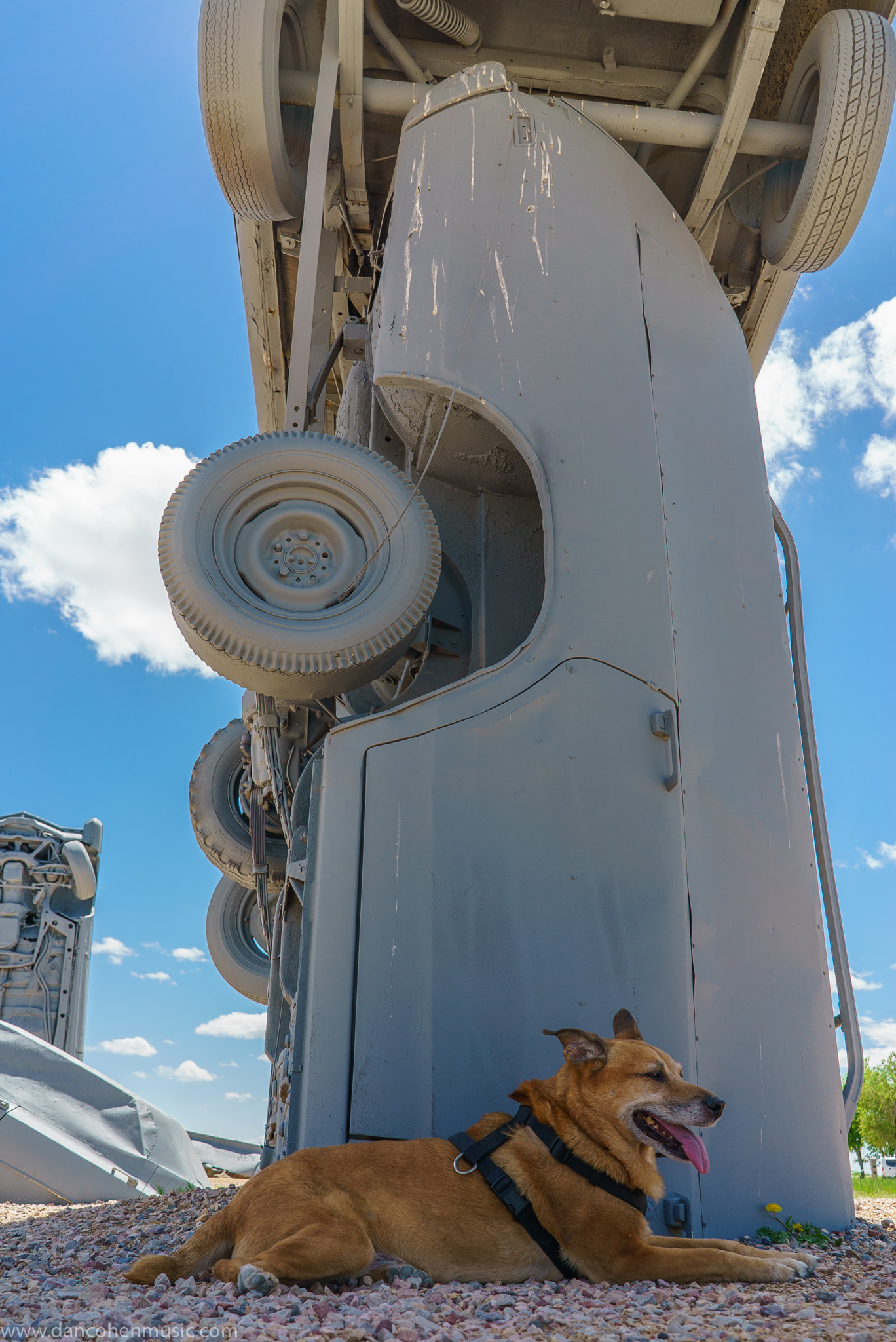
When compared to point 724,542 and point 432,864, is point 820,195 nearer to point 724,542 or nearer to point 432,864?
point 724,542

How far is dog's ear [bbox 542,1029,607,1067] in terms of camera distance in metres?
3.83

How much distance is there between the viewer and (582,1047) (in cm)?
384

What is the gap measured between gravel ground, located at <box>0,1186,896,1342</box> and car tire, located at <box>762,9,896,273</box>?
6.55 m

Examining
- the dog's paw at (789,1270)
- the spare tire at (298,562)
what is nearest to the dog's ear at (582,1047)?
the dog's paw at (789,1270)

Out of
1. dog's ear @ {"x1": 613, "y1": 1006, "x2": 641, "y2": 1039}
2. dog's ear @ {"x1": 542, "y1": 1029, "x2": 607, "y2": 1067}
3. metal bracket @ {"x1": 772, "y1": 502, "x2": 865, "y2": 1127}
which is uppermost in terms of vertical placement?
metal bracket @ {"x1": 772, "y1": 502, "x2": 865, "y2": 1127}

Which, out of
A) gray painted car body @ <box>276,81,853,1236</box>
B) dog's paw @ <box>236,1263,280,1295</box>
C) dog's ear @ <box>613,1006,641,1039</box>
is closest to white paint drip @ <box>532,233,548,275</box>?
gray painted car body @ <box>276,81,853,1236</box>

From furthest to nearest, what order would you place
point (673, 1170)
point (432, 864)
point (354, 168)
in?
1. point (354, 168)
2. point (432, 864)
3. point (673, 1170)

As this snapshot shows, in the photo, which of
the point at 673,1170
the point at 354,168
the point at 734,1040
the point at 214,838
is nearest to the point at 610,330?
the point at 354,168

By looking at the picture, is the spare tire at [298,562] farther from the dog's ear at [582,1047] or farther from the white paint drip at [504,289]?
the dog's ear at [582,1047]

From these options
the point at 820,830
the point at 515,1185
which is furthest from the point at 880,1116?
the point at 515,1185

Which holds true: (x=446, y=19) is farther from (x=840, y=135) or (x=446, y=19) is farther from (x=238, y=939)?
(x=238, y=939)

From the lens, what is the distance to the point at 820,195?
726 centimetres

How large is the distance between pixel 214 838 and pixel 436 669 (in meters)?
4.26

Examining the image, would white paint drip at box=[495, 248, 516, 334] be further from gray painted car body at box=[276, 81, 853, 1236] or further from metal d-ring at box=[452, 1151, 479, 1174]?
metal d-ring at box=[452, 1151, 479, 1174]
